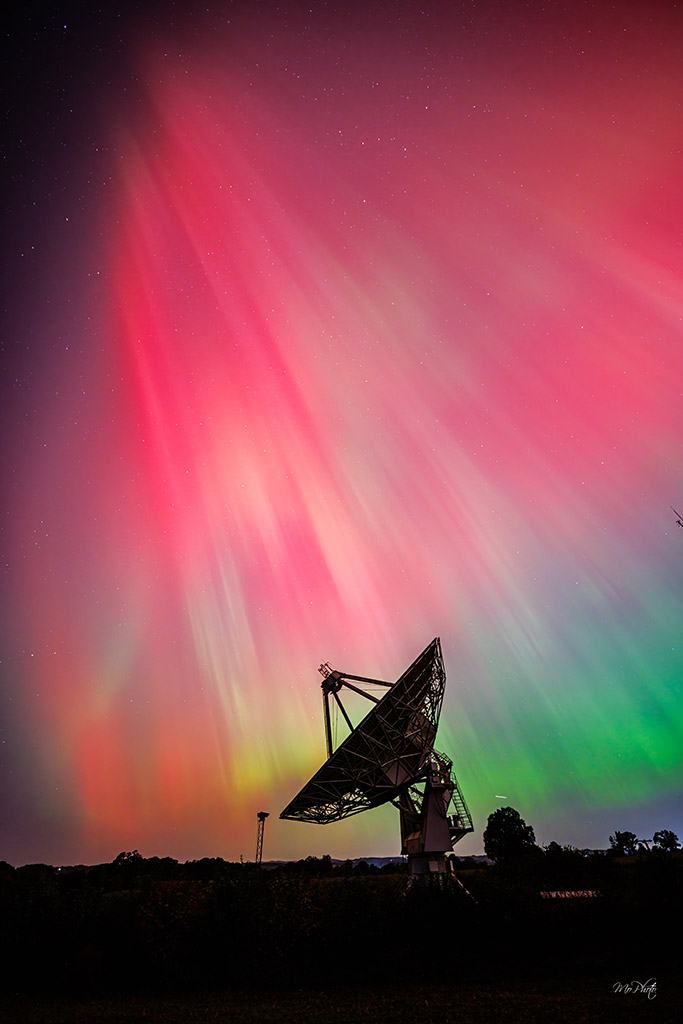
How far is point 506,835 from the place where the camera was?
100000mm

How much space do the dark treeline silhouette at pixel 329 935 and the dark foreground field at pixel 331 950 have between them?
0.05 meters

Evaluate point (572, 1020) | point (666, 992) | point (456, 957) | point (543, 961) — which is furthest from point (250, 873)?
point (666, 992)

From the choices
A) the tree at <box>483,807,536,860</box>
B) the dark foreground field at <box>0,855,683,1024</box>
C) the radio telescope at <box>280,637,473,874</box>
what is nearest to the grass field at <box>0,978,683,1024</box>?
the dark foreground field at <box>0,855,683,1024</box>

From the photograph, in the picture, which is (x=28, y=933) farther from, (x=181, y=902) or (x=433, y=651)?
(x=433, y=651)

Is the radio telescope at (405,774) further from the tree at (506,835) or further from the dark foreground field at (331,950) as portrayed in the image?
the tree at (506,835)

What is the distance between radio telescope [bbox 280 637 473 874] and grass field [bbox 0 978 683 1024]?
9.42 metres

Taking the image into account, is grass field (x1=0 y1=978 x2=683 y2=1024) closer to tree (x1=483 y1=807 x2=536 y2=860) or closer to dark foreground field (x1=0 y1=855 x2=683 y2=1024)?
dark foreground field (x1=0 y1=855 x2=683 y2=1024)

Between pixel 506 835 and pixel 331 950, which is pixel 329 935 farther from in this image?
pixel 506 835

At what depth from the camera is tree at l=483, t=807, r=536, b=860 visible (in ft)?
319

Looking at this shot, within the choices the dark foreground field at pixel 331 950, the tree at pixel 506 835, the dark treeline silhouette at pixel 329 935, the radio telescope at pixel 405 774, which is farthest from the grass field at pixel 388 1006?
the tree at pixel 506 835

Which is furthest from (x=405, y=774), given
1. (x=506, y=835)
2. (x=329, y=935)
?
(x=506, y=835)

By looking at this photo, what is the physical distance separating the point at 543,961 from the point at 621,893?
5482 mm

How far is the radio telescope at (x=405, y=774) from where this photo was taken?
2772 centimetres

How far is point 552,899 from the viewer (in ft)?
77.9
